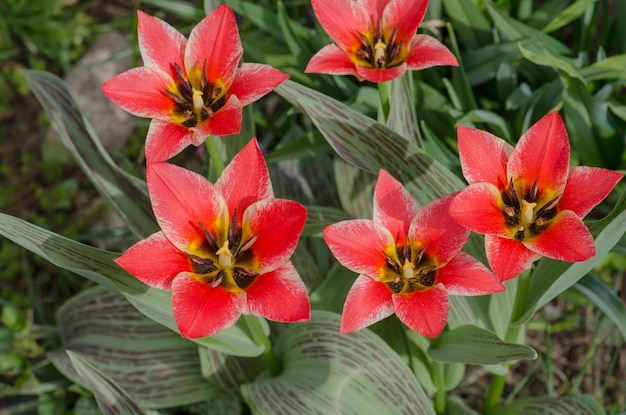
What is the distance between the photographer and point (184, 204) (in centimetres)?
131

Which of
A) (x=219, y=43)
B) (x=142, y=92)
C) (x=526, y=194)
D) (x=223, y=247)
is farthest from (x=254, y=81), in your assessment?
(x=526, y=194)

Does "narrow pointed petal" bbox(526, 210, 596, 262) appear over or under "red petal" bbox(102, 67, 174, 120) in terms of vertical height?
under

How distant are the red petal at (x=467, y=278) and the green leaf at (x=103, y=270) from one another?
20.1 inches

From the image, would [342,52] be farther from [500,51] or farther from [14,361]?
[14,361]

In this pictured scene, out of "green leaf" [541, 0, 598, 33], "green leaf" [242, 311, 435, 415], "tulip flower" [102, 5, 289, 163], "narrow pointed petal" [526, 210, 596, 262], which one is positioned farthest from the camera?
"green leaf" [541, 0, 598, 33]

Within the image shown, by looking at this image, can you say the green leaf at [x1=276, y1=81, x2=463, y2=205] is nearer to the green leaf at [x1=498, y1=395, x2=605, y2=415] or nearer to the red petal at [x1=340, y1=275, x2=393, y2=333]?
the red petal at [x1=340, y1=275, x2=393, y2=333]

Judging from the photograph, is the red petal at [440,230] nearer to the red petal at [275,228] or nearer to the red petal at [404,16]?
the red petal at [275,228]

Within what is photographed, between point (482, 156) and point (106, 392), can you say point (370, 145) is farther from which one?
point (106, 392)

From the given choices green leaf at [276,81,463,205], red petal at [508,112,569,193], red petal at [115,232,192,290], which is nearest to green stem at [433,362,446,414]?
green leaf at [276,81,463,205]

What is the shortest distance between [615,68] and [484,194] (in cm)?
81

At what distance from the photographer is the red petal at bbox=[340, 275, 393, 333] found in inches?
47.9

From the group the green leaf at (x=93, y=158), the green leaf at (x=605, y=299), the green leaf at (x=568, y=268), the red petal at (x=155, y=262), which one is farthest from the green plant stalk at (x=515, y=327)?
the green leaf at (x=93, y=158)

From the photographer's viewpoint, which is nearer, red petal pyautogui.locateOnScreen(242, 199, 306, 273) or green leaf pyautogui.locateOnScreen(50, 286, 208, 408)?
red petal pyautogui.locateOnScreen(242, 199, 306, 273)

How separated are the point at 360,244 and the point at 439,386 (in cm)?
68
